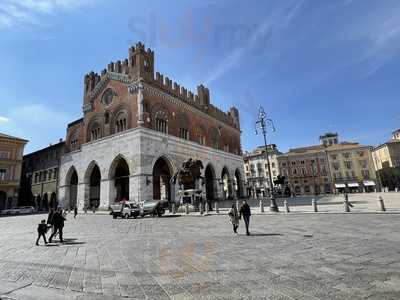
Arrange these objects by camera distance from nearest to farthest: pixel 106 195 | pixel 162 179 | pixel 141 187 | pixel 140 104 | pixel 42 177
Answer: pixel 141 187 → pixel 140 104 → pixel 106 195 → pixel 162 179 → pixel 42 177

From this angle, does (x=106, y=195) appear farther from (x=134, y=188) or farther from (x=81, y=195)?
(x=81, y=195)

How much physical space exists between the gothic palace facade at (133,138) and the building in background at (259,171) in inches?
972

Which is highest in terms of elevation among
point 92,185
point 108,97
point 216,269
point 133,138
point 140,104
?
point 108,97

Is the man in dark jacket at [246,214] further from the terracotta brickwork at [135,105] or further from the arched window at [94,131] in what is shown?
the arched window at [94,131]

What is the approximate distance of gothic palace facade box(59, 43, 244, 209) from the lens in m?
27.4

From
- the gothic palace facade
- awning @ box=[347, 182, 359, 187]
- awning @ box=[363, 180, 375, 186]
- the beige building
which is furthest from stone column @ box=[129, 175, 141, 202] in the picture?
awning @ box=[363, 180, 375, 186]

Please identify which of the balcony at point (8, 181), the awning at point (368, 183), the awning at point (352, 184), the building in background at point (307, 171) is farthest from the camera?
the building in background at point (307, 171)

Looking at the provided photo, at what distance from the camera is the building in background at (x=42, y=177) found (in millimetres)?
38891

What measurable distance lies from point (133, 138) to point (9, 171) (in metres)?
24.4

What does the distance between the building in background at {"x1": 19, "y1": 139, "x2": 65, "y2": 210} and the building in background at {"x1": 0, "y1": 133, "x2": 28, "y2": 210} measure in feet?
12.7

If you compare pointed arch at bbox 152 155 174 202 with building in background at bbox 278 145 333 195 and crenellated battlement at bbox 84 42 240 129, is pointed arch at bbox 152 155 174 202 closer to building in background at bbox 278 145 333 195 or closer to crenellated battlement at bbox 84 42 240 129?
crenellated battlement at bbox 84 42 240 129

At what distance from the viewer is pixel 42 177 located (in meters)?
41.7

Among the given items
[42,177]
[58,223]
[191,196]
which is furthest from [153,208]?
[42,177]

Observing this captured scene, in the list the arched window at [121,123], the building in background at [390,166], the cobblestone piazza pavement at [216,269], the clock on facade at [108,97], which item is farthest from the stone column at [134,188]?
the building in background at [390,166]
